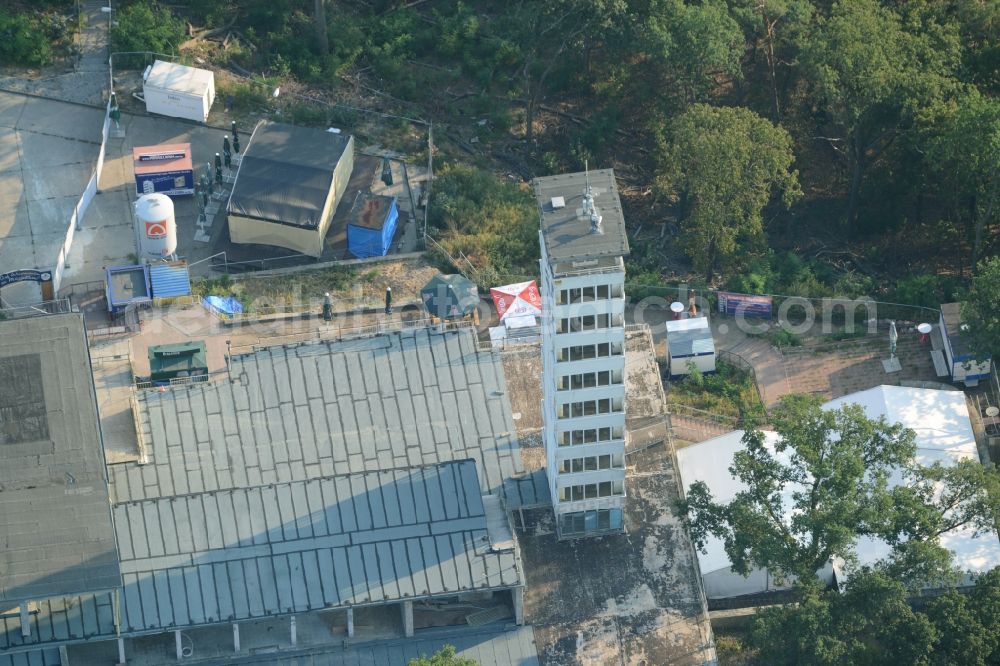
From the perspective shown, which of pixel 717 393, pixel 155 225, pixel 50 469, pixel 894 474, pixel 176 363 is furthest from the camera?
pixel 155 225

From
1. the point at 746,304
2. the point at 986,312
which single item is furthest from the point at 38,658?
the point at 986,312

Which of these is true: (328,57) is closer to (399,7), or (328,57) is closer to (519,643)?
(399,7)

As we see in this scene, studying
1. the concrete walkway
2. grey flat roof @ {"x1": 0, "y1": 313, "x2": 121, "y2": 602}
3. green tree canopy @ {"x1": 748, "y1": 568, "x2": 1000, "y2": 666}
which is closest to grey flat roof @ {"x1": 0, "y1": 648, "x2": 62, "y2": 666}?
grey flat roof @ {"x1": 0, "y1": 313, "x2": 121, "y2": 602}

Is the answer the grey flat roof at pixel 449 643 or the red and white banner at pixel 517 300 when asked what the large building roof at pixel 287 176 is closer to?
the red and white banner at pixel 517 300

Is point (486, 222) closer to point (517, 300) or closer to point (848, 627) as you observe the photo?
point (517, 300)

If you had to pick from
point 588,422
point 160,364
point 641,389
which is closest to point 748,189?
point 641,389

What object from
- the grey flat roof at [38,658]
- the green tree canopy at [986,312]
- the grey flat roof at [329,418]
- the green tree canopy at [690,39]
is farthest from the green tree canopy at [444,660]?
the green tree canopy at [690,39]

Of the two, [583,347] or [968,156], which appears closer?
[583,347]
